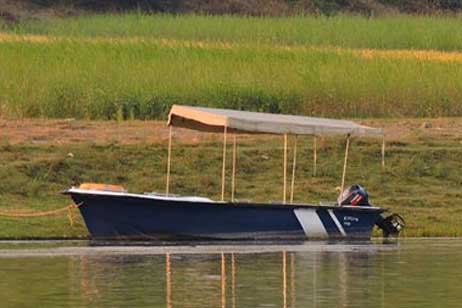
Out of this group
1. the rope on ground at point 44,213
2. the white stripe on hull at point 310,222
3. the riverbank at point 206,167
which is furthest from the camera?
the riverbank at point 206,167

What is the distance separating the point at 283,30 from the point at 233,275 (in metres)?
27.3

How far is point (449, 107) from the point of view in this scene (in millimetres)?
34844

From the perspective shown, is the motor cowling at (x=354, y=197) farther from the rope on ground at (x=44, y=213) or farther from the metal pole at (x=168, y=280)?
the rope on ground at (x=44, y=213)

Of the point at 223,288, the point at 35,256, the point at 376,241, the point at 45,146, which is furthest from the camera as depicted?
the point at 45,146

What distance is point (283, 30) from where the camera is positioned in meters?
46.0

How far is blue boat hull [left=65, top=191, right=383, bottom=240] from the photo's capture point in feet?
74.2

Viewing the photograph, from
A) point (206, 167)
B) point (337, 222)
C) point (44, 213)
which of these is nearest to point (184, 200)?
point (337, 222)

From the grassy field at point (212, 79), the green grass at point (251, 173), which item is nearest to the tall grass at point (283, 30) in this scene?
the grassy field at point (212, 79)

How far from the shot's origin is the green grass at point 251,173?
84.8ft

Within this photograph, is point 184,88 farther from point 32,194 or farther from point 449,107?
point 32,194

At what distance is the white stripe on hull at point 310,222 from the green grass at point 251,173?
6.63ft

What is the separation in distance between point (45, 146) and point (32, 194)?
8.46ft

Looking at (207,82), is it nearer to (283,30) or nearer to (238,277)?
(283,30)

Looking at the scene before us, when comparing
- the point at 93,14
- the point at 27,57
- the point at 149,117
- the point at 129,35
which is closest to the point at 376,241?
the point at 149,117
